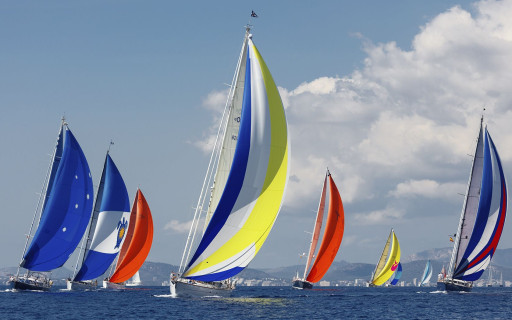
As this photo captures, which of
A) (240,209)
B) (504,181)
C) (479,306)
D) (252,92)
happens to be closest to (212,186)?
Answer: (240,209)

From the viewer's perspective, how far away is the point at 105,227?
76.7 m

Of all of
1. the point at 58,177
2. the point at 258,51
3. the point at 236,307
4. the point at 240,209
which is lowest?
the point at 236,307

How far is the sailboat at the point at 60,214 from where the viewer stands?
64750 millimetres

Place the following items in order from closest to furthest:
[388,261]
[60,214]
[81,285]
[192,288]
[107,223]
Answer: [192,288], [60,214], [107,223], [81,285], [388,261]

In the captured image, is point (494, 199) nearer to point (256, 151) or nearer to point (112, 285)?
point (256, 151)

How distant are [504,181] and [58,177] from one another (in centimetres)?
3813

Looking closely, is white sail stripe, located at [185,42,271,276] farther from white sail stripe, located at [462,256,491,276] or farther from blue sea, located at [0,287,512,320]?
white sail stripe, located at [462,256,491,276]

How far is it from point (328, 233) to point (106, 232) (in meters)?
23.6

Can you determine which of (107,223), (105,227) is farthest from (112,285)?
(107,223)

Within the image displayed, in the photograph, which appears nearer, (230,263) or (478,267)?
(230,263)

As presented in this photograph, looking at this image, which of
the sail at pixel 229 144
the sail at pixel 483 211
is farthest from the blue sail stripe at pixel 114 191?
the sail at pixel 483 211

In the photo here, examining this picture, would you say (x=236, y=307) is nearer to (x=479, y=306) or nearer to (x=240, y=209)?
(x=240, y=209)

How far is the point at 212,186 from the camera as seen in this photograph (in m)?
50.1

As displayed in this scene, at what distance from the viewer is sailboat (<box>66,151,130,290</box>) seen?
76312mm
